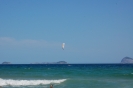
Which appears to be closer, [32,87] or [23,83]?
[32,87]

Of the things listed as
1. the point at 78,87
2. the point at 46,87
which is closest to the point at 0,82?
the point at 46,87

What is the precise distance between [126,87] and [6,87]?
33.4ft

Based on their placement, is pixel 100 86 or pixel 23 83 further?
pixel 23 83

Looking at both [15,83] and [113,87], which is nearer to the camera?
[113,87]

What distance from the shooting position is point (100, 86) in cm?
2470

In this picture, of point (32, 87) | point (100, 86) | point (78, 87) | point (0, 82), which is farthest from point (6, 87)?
point (100, 86)

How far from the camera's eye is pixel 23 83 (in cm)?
2770

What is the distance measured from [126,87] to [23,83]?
10.1 metres

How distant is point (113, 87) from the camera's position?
23922 millimetres

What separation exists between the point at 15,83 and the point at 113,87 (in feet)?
32.2

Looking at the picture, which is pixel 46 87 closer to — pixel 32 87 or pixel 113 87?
pixel 32 87

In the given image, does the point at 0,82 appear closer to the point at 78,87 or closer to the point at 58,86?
the point at 58,86

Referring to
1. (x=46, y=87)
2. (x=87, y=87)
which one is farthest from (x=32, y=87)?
(x=87, y=87)

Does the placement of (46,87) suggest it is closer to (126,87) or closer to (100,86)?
(100,86)
